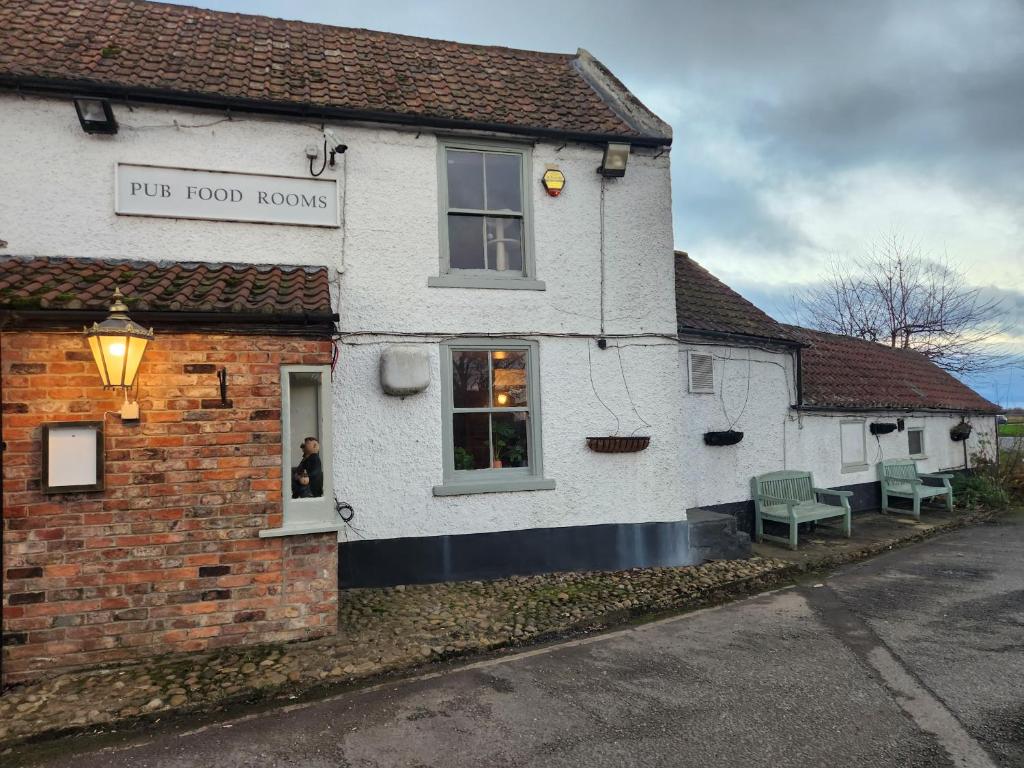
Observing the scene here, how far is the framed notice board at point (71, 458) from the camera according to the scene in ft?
15.0

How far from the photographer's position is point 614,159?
24.0 ft

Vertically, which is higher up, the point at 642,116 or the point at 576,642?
the point at 642,116

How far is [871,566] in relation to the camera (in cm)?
802

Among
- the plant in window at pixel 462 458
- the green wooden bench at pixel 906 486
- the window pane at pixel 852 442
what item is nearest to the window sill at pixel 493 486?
the plant in window at pixel 462 458

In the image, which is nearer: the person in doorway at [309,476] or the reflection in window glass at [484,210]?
the person in doorway at [309,476]

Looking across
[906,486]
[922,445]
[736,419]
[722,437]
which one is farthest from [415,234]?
[922,445]

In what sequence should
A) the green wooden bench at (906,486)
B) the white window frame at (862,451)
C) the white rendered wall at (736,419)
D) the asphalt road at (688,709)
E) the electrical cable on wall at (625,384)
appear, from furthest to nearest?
the green wooden bench at (906,486) < the white window frame at (862,451) < the white rendered wall at (736,419) < the electrical cable on wall at (625,384) < the asphalt road at (688,709)

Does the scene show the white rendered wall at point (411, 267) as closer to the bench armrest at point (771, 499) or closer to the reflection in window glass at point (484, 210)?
the reflection in window glass at point (484, 210)

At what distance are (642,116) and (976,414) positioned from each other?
44.4ft

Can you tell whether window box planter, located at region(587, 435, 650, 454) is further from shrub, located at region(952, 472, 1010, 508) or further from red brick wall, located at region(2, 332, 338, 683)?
shrub, located at region(952, 472, 1010, 508)

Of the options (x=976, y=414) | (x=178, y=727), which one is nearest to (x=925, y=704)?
(x=178, y=727)

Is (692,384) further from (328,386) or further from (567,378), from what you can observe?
(328,386)

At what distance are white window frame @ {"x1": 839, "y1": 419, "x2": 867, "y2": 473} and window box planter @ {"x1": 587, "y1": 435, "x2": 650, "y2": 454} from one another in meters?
6.01

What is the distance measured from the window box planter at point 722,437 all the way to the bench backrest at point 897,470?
5.17 meters
